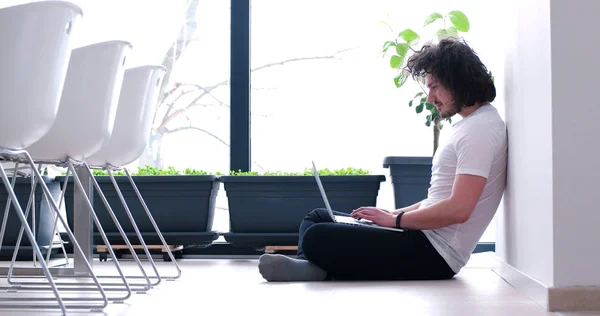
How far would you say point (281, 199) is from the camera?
4.38 meters

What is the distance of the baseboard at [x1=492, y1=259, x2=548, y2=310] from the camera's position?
7.37ft

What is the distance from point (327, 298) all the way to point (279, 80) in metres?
2.52

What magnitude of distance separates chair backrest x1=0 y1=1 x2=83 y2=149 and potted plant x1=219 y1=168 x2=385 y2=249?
216 centimetres

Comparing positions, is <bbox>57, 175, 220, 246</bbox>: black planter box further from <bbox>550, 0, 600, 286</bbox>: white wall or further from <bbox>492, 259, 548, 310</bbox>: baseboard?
<bbox>550, 0, 600, 286</bbox>: white wall

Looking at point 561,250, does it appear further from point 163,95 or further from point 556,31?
point 163,95

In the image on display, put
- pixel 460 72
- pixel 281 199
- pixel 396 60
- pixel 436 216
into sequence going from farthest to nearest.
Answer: pixel 281 199 → pixel 396 60 → pixel 460 72 → pixel 436 216

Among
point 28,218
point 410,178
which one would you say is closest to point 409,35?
point 410,178

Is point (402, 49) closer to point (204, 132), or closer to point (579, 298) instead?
point (204, 132)

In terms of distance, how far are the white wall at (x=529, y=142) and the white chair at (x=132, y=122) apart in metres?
1.40

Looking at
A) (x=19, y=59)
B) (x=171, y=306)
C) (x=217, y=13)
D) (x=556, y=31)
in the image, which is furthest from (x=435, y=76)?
(x=217, y=13)

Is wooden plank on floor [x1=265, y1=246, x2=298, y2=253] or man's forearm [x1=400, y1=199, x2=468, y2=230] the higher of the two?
man's forearm [x1=400, y1=199, x2=468, y2=230]

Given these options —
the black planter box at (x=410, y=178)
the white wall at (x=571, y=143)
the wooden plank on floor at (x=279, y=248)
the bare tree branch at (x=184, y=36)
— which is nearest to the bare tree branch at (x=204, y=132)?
the bare tree branch at (x=184, y=36)

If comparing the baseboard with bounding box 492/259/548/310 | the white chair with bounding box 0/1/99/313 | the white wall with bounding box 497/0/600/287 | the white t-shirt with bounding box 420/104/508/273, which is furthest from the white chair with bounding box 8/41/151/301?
the white wall with bounding box 497/0/600/287

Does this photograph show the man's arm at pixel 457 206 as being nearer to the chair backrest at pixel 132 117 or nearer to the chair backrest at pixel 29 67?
the chair backrest at pixel 132 117
